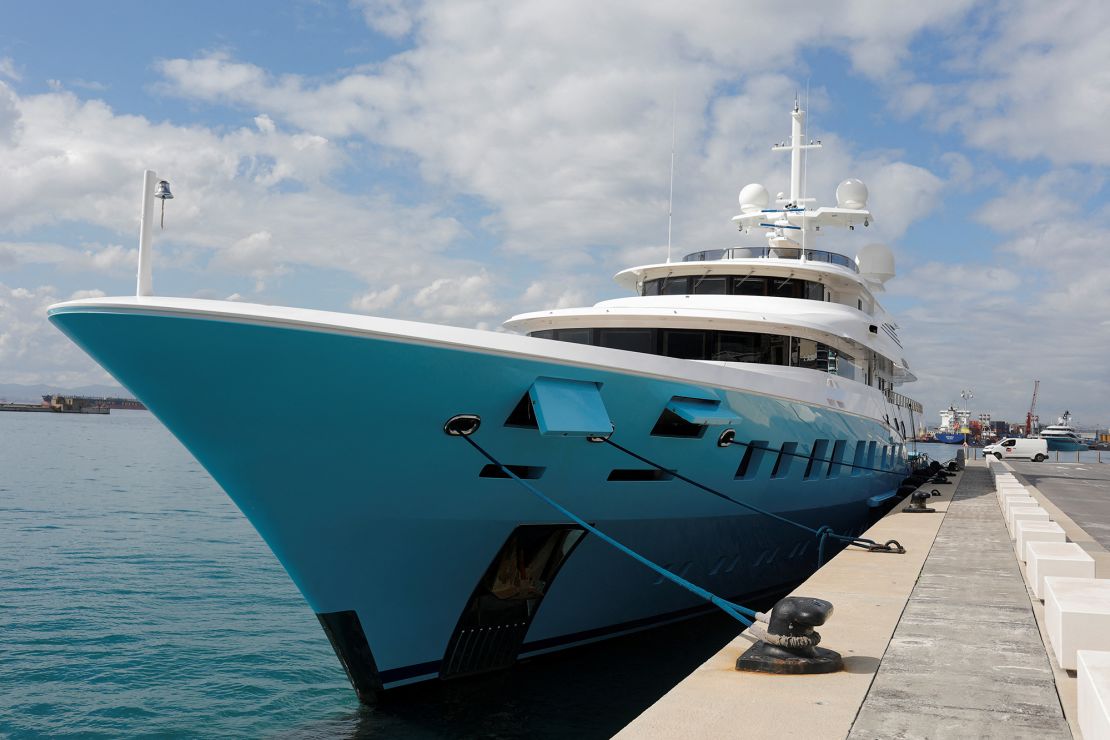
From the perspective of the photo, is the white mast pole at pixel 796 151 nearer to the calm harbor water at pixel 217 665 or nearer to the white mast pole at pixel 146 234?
the calm harbor water at pixel 217 665

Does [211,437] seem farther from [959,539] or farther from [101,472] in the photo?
[101,472]

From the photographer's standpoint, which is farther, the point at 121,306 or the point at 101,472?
the point at 101,472

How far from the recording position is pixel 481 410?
7211 mm

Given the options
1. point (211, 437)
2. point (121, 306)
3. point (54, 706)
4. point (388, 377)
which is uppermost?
point (121, 306)

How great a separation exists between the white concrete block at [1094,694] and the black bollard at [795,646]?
1.49 m

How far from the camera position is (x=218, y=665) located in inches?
410

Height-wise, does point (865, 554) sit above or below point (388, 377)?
below

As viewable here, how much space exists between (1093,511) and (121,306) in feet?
72.5

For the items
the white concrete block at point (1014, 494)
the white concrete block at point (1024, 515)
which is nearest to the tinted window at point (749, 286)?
the white concrete block at point (1024, 515)

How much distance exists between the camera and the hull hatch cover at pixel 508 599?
27.3ft

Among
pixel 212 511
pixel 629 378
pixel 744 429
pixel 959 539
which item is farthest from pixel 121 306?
pixel 212 511

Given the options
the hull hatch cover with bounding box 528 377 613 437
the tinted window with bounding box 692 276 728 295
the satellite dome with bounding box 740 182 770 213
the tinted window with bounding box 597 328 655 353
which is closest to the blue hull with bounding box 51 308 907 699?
the hull hatch cover with bounding box 528 377 613 437

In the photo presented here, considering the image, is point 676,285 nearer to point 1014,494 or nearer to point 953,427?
point 1014,494

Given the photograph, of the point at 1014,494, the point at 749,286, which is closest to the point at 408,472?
the point at 749,286
